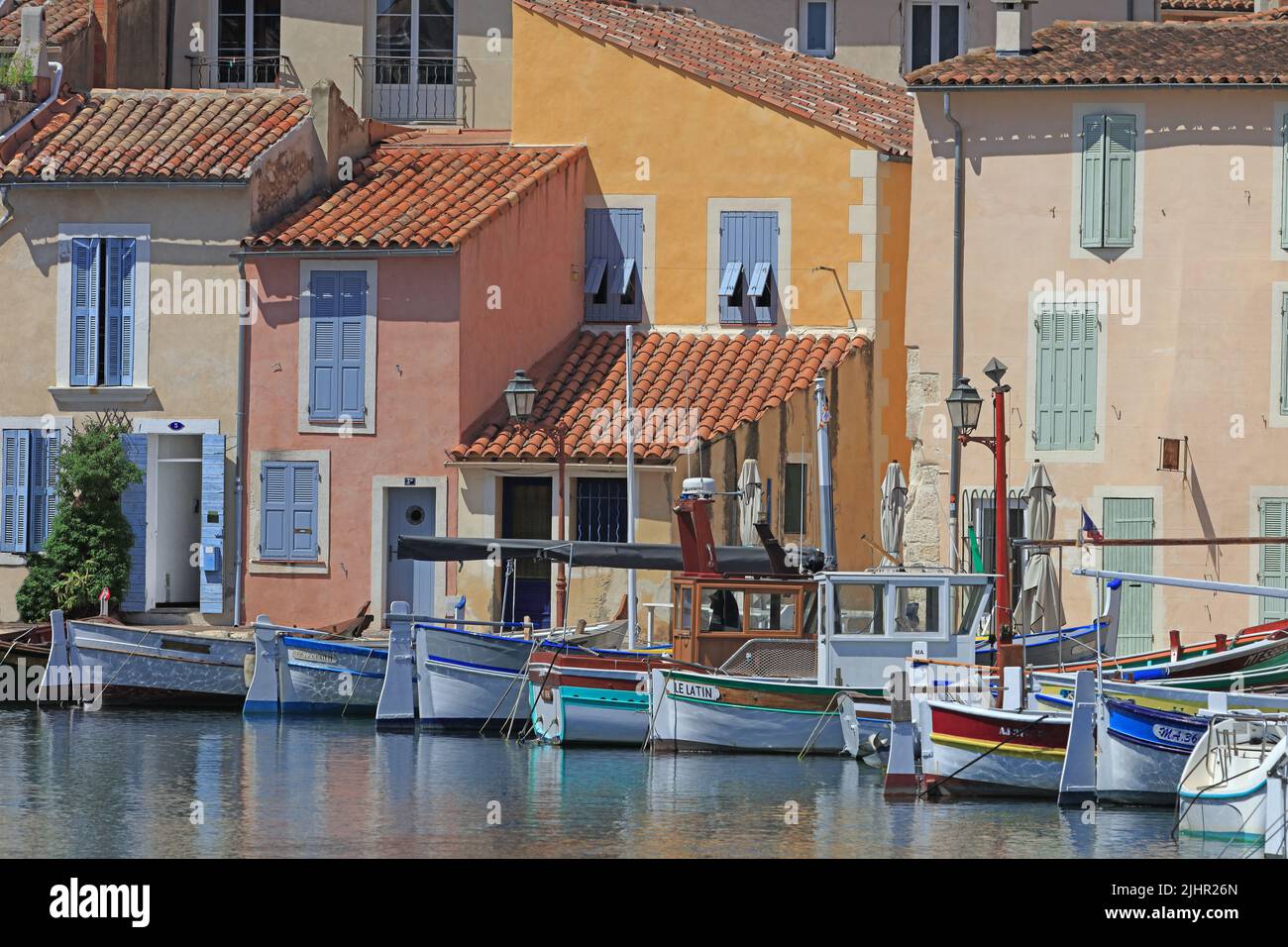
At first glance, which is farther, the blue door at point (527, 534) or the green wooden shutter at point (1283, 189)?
the blue door at point (527, 534)

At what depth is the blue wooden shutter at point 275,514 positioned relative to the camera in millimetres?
36688

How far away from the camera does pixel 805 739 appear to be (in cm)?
2975

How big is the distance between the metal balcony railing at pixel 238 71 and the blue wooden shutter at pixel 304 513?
797 centimetres

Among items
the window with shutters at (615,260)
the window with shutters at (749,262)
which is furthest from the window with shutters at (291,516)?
the window with shutters at (749,262)

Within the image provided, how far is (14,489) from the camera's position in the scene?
121 ft

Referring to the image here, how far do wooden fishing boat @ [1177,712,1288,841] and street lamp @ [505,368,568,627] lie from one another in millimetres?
10636

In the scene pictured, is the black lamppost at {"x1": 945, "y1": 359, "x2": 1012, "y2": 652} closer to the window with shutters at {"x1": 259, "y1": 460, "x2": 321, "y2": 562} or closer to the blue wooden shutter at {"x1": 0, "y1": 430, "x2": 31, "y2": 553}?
the window with shutters at {"x1": 259, "y1": 460, "x2": 321, "y2": 562}

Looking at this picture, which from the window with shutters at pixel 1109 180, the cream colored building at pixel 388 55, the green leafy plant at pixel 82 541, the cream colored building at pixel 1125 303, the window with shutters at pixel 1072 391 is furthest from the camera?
the cream colored building at pixel 388 55

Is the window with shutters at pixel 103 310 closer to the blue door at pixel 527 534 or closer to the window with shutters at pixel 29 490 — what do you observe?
the window with shutters at pixel 29 490

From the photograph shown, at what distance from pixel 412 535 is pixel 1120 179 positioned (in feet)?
34.9

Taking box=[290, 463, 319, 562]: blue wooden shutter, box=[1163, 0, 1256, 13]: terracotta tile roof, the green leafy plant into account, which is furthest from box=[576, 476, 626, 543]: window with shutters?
box=[1163, 0, 1256, 13]: terracotta tile roof

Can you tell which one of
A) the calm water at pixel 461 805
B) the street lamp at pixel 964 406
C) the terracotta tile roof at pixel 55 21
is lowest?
the calm water at pixel 461 805

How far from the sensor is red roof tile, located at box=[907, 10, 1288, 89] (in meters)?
33.9
